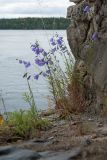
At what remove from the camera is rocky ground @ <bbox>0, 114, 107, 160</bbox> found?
639cm

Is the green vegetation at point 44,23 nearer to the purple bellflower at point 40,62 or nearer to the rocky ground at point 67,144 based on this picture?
the purple bellflower at point 40,62

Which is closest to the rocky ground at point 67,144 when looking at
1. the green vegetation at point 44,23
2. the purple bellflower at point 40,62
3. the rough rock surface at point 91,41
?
the rough rock surface at point 91,41

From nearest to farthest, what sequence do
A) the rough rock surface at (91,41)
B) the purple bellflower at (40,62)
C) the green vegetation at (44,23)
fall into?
the rough rock surface at (91,41) → the purple bellflower at (40,62) → the green vegetation at (44,23)

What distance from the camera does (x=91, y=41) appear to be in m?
8.45

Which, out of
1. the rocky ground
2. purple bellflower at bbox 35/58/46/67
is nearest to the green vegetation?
purple bellflower at bbox 35/58/46/67

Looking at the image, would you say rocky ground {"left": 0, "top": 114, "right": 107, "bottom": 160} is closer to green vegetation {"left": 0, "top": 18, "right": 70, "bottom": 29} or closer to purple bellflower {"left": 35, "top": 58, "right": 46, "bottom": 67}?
purple bellflower {"left": 35, "top": 58, "right": 46, "bottom": 67}

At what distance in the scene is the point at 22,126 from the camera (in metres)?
7.66

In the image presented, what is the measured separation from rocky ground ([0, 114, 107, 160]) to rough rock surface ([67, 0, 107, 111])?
1.76ft

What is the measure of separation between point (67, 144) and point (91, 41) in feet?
6.96

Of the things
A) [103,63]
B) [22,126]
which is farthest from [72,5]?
[22,126]

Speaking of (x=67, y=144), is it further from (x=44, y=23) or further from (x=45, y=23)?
(x=45, y=23)

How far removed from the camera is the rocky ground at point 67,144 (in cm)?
639

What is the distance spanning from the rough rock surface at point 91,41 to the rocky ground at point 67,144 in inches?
21.1

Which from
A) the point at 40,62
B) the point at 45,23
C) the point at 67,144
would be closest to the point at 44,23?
the point at 45,23
